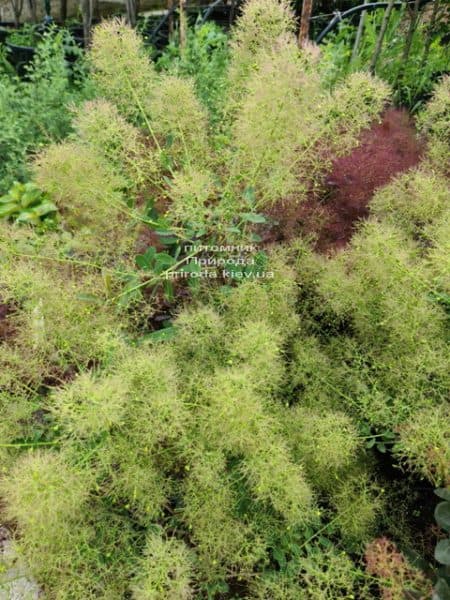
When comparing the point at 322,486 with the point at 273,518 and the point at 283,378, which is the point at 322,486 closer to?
the point at 273,518

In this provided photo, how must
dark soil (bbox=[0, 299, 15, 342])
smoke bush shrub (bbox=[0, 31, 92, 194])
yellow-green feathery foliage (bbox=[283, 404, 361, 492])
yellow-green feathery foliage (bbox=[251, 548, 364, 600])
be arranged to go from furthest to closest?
1. smoke bush shrub (bbox=[0, 31, 92, 194])
2. dark soil (bbox=[0, 299, 15, 342])
3. yellow-green feathery foliage (bbox=[283, 404, 361, 492])
4. yellow-green feathery foliage (bbox=[251, 548, 364, 600])

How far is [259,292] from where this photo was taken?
144 cm

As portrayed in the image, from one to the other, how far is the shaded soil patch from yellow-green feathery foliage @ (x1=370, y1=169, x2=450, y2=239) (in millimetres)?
69

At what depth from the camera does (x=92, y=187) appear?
149cm

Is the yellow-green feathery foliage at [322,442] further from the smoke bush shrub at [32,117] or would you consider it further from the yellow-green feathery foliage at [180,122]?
the smoke bush shrub at [32,117]

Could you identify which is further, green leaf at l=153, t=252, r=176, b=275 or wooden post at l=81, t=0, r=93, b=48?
wooden post at l=81, t=0, r=93, b=48

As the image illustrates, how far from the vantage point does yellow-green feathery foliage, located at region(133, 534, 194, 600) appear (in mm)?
1096

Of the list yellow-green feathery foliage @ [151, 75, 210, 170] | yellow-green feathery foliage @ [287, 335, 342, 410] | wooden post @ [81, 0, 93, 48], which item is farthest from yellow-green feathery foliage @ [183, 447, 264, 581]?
wooden post @ [81, 0, 93, 48]

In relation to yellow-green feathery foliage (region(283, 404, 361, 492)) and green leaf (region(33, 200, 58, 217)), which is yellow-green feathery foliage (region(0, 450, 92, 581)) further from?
green leaf (region(33, 200, 58, 217))

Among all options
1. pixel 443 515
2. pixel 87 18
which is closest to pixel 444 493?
pixel 443 515

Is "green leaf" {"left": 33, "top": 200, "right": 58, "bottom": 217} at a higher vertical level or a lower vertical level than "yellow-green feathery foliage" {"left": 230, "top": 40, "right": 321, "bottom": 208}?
lower

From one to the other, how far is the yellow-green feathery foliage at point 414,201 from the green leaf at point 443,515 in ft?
2.43

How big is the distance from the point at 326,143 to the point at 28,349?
1.04 m

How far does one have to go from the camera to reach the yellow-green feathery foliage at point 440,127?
1.67 metres
